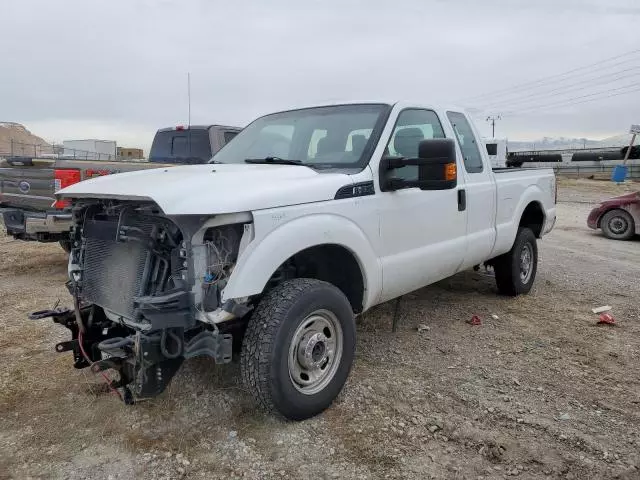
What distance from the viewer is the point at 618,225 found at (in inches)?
446

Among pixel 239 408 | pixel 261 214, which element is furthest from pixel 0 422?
pixel 261 214

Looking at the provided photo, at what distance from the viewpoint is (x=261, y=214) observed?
2.94 metres

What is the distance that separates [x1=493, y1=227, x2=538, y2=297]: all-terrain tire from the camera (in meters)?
5.90

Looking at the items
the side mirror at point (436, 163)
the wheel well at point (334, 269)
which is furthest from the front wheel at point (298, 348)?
the side mirror at point (436, 163)

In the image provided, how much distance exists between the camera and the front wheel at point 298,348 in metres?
2.99

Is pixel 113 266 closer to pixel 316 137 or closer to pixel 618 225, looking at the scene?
pixel 316 137

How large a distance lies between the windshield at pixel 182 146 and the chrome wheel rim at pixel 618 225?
864 centimetres

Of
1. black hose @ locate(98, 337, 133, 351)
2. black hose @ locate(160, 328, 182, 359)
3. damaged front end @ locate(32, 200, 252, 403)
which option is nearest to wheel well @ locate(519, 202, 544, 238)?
damaged front end @ locate(32, 200, 252, 403)

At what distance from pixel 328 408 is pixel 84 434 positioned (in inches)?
58.7

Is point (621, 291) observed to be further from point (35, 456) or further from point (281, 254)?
point (35, 456)

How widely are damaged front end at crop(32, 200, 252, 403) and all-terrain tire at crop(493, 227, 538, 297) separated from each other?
3775 mm

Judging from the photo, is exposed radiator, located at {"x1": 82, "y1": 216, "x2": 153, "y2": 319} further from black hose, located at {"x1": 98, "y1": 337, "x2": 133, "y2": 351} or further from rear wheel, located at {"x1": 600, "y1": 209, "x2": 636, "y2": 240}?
rear wheel, located at {"x1": 600, "y1": 209, "x2": 636, "y2": 240}

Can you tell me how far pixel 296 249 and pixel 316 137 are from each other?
4.58 feet

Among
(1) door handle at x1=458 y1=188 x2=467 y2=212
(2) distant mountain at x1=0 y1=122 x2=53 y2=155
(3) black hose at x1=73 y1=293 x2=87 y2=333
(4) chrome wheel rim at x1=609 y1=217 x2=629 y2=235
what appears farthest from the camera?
(2) distant mountain at x1=0 y1=122 x2=53 y2=155
